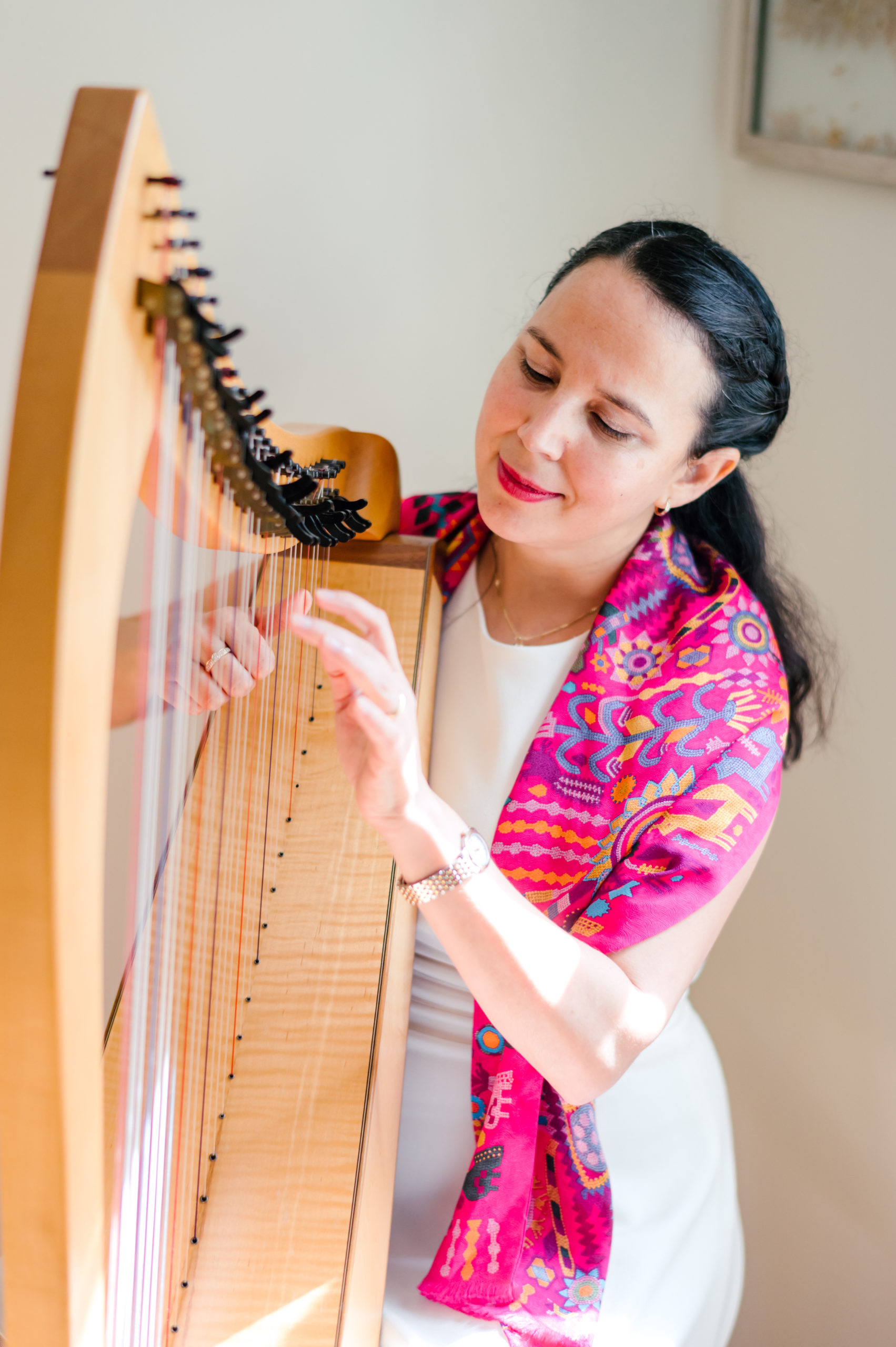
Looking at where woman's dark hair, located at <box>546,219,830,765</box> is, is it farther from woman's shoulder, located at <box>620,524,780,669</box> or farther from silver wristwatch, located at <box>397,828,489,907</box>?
silver wristwatch, located at <box>397,828,489,907</box>

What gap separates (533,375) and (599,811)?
18.9 inches

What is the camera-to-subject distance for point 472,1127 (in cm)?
126

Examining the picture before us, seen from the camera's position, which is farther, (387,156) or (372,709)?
(387,156)

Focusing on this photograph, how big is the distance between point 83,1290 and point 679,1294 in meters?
0.89

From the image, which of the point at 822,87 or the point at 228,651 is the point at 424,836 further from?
the point at 822,87

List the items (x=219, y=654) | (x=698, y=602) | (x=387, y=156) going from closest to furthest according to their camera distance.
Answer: (x=219, y=654) < (x=698, y=602) < (x=387, y=156)

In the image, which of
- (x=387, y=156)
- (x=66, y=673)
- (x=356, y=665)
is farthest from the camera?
(x=387, y=156)

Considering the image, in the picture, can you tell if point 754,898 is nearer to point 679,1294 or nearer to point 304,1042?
point 679,1294

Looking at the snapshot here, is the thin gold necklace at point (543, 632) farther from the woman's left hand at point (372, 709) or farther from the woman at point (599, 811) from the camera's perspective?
the woman's left hand at point (372, 709)

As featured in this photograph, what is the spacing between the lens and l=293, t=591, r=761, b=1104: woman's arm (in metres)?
0.79

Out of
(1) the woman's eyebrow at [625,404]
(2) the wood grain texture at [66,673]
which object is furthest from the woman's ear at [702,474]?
(2) the wood grain texture at [66,673]

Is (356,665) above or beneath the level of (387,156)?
beneath

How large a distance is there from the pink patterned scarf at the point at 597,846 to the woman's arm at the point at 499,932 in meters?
0.05

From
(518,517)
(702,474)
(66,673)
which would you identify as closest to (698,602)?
(702,474)
